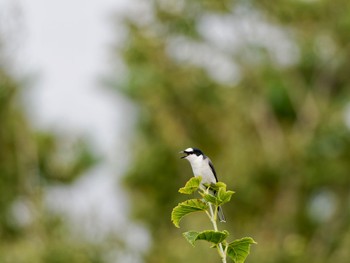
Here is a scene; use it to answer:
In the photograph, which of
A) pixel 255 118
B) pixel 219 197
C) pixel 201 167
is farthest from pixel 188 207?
pixel 255 118

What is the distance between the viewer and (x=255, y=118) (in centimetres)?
3022

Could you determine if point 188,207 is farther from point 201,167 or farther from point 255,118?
point 255,118

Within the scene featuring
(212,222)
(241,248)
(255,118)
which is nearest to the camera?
(212,222)

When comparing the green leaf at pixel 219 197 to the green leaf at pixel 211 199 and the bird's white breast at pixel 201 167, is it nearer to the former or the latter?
the green leaf at pixel 211 199

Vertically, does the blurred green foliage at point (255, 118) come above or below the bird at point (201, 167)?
above

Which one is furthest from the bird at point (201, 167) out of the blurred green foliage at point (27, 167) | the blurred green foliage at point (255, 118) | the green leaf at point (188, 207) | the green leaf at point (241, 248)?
the blurred green foliage at point (255, 118)

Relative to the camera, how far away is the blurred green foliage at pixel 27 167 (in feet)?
83.7

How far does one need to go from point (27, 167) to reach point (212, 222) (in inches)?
997

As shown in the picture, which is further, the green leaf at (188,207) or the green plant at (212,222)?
the green leaf at (188,207)

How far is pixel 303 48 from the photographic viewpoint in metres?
29.4

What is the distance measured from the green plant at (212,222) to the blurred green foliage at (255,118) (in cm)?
2253

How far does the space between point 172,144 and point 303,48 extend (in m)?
4.89

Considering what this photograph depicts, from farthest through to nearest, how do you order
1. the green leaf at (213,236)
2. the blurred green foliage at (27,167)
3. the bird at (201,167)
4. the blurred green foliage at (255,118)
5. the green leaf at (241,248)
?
1. the blurred green foliage at (255,118)
2. the blurred green foliage at (27,167)
3. the bird at (201,167)
4. the green leaf at (241,248)
5. the green leaf at (213,236)

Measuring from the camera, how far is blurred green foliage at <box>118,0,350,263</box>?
27.5m
